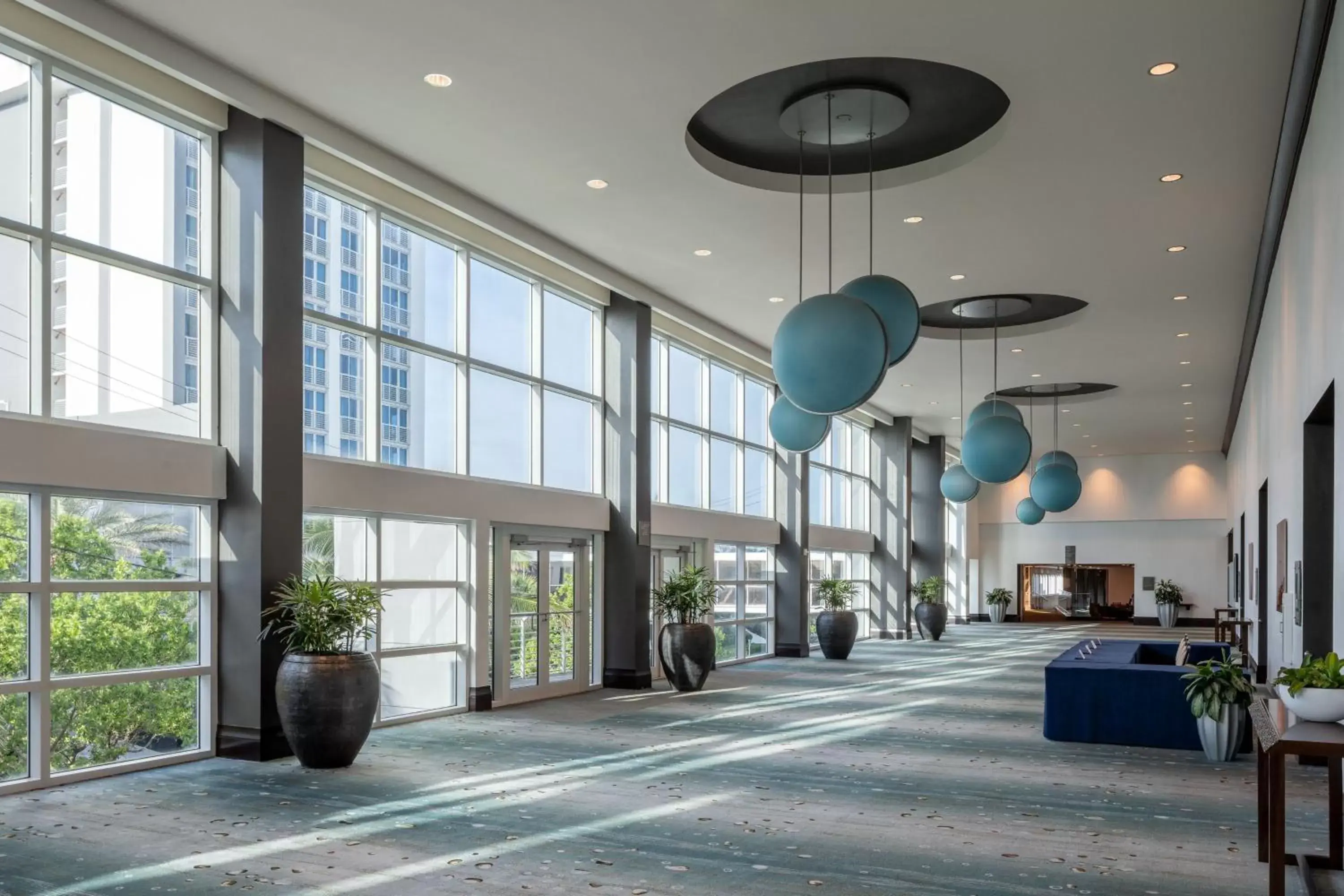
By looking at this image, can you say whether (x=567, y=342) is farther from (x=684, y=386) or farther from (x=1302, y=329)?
(x=1302, y=329)

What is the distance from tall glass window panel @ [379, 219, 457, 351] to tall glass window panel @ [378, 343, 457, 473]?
0.85 feet

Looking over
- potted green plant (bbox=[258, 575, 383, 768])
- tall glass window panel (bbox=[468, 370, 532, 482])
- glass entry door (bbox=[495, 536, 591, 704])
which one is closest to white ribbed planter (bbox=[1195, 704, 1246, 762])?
potted green plant (bbox=[258, 575, 383, 768])

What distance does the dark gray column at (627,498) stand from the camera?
46.2ft

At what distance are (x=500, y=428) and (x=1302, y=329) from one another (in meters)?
8.03

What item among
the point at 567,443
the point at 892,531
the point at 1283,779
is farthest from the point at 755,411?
the point at 1283,779

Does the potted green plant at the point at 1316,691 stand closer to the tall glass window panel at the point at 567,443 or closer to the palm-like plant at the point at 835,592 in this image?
the tall glass window panel at the point at 567,443

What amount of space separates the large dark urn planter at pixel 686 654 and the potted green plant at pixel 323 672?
557 cm

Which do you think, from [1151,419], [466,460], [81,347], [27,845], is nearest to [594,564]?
[466,460]

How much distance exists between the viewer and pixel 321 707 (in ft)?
27.1

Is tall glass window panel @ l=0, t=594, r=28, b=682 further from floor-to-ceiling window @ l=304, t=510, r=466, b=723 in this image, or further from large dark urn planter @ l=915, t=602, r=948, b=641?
large dark urn planter @ l=915, t=602, r=948, b=641

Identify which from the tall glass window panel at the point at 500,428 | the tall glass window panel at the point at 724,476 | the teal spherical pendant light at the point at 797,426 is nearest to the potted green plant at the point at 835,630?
the tall glass window panel at the point at 724,476

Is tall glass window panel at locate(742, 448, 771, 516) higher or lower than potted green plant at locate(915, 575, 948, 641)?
higher

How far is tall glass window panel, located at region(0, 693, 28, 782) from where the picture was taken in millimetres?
7422

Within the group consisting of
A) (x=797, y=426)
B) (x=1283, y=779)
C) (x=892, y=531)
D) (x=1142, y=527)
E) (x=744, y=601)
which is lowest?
(x=744, y=601)
